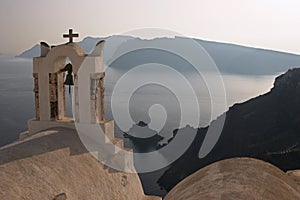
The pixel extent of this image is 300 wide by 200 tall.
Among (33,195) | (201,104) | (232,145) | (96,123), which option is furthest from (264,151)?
(201,104)

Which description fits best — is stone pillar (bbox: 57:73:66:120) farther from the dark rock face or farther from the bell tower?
the dark rock face

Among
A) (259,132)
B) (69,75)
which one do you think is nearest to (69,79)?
(69,75)

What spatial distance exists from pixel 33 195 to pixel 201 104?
208 feet

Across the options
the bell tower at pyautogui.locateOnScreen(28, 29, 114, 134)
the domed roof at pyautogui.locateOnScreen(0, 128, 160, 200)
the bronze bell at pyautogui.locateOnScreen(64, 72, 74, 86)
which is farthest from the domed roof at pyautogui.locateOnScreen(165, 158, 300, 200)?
the bronze bell at pyautogui.locateOnScreen(64, 72, 74, 86)

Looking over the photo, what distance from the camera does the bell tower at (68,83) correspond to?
6.61 m

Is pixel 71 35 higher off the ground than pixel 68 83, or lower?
higher

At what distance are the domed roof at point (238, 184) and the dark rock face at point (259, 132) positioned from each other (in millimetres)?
27031

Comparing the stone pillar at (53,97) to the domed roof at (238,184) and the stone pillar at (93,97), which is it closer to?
the stone pillar at (93,97)

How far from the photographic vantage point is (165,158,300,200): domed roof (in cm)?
268

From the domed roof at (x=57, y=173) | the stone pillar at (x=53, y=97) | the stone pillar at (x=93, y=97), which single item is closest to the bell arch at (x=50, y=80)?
the stone pillar at (x=53, y=97)

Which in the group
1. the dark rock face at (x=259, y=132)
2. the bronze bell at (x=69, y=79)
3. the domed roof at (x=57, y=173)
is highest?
the bronze bell at (x=69, y=79)

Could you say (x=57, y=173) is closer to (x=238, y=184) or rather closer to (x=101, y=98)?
(x=101, y=98)

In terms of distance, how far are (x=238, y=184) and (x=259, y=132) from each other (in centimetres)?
3514

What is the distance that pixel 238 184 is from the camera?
2842 mm
